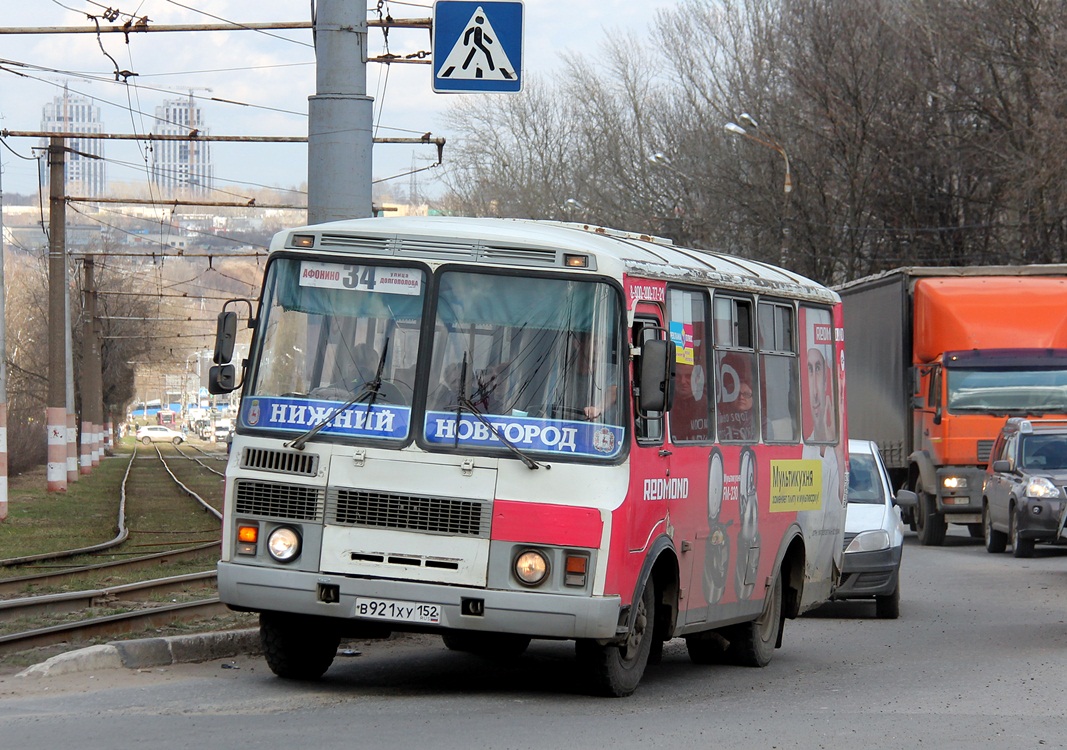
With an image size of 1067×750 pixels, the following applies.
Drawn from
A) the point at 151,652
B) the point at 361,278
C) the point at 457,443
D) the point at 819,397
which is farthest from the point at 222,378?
the point at 819,397

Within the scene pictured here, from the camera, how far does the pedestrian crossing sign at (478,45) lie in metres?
14.6

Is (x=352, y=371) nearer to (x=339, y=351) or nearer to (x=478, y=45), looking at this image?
(x=339, y=351)

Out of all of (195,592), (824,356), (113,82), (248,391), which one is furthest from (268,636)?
(113,82)

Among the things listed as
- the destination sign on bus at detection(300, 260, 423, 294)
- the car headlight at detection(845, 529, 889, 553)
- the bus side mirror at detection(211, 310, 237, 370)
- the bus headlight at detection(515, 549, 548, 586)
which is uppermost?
the destination sign on bus at detection(300, 260, 423, 294)

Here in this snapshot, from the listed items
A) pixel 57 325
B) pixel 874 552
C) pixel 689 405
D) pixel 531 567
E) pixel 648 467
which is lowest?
pixel 874 552

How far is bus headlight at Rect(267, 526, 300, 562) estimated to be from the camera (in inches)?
356

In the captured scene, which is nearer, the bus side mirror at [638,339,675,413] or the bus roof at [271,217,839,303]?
the bus side mirror at [638,339,675,413]

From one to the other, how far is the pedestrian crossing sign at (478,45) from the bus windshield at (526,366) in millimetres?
5745

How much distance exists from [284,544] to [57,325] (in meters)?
36.6

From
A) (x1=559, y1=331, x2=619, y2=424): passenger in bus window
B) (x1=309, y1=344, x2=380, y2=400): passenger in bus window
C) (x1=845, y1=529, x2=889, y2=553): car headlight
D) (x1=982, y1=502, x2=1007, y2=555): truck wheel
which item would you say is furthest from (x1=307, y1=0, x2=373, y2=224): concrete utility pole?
(x1=982, y1=502, x2=1007, y2=555): truck wheel

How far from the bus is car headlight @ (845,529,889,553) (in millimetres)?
6017

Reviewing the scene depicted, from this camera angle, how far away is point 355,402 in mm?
9156

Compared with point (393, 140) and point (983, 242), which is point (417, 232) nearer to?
point (393, 140)

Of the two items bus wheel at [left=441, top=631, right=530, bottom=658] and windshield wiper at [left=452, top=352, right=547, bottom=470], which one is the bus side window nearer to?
windshield wiper at [left=452, top=352, right=547, bottom=470]
